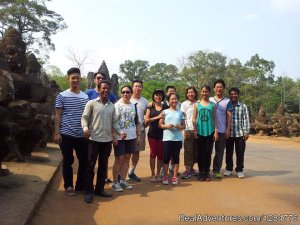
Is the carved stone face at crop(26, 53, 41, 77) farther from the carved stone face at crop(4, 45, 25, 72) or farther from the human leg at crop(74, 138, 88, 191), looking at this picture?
the human leg at crop(74, 138, 88, 191)

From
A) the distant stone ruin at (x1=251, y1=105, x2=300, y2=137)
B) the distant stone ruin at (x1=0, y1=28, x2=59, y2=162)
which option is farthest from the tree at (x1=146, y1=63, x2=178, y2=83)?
the distant stone ruin at (x1=0, y1=28, x2=59, y2=162)

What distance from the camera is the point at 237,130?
6.79m

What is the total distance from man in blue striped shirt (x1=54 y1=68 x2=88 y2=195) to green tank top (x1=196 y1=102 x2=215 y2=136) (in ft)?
7.35

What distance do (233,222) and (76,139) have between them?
2.36 m

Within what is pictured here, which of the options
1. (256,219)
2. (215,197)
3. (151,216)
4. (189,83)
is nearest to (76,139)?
(151,216)

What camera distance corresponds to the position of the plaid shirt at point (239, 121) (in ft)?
22.2

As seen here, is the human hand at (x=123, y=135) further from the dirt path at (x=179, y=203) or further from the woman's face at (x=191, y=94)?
the woman's face at (x=191, y=94)

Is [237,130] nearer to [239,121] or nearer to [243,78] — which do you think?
[239,121]

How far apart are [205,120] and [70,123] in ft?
8.36

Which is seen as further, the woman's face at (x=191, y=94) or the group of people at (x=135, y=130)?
the woman's face at (x=191, y=94)

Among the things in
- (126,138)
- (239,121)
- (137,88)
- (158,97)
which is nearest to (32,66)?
(137,88)

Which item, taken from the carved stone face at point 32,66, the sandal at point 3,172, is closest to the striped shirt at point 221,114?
the sandal at point 3,172

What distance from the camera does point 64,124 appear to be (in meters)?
4.93

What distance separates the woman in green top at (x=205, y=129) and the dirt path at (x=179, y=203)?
0.31 meters
